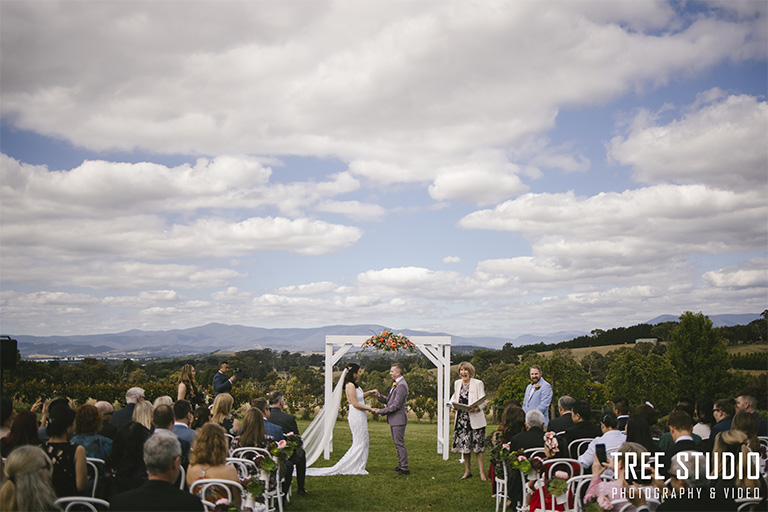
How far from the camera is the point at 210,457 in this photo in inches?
171

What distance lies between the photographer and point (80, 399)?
14.8 m

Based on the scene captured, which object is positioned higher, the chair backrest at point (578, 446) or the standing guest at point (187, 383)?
the standing guest at point (187, 383)

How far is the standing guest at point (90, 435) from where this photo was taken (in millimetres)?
4773

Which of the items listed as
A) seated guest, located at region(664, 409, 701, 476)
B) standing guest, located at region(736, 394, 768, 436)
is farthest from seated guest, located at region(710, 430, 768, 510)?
standing guest, located at region(736, 394, 768, 436)

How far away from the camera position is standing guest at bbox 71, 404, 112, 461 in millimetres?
4773

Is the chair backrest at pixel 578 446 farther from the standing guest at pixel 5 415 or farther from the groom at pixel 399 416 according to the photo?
the standing guest at pixel 5 415

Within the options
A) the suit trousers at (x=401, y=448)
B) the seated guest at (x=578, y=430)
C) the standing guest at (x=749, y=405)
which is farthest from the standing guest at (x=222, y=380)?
the standing guest at (x=749, y=405)

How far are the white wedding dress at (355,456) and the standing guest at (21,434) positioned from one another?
A: 5.45 metres

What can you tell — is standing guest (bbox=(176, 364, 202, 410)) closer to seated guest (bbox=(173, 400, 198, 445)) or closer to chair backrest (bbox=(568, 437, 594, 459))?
seated guest (bbox=(173, 400, 198, 445))

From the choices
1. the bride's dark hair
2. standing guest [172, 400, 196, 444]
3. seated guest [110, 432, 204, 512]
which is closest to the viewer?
seated guest [110, 432, 204, 512]

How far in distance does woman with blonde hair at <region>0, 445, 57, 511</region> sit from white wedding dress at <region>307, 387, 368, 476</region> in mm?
6474

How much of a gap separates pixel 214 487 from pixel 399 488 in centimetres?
448

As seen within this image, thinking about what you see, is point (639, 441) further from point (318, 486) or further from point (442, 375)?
point (442, 375)

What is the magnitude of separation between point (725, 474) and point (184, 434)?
15.4 feet
